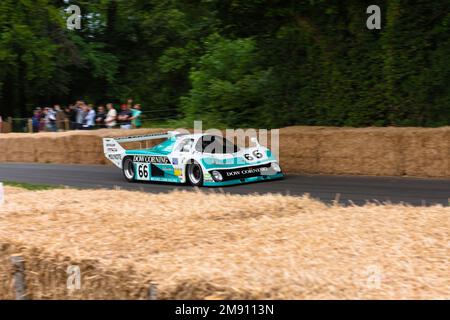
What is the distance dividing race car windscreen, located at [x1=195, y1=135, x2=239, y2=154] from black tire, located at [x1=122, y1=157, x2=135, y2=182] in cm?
207

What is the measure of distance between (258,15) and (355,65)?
149 inches

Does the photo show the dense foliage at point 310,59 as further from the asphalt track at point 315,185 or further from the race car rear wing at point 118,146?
the race car rear wing at point 118,146

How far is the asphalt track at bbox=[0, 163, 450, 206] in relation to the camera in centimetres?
1181

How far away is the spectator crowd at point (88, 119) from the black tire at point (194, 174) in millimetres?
8889

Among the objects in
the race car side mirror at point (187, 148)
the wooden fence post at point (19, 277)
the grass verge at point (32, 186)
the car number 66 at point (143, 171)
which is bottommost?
the grass verge at point (32, 186)

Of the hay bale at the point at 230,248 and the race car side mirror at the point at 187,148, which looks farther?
the race car side mirror at the point at 187,148

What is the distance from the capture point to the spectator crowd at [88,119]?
79.1ft

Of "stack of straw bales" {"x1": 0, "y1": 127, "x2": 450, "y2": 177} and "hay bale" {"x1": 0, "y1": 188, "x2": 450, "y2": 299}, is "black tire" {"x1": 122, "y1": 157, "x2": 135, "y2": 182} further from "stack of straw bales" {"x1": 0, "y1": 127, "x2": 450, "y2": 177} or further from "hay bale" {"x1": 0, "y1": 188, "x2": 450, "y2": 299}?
"hay bale" {"x1": 0, "y1": 188, "x2": 450, "y2": 299}

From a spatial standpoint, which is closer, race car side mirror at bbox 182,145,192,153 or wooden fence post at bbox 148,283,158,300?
wooden fence post at bbox 148,283,158,300

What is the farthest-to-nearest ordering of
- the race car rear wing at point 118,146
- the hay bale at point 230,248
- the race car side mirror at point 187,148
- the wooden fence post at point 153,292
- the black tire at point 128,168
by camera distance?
1. the race car rear wing at point 118,146
2. the black tire at point 128,168
3. the race car side mirror at point 187,148
4. the wooden fence post at point 153,292
5. the hay bale at point 230,248

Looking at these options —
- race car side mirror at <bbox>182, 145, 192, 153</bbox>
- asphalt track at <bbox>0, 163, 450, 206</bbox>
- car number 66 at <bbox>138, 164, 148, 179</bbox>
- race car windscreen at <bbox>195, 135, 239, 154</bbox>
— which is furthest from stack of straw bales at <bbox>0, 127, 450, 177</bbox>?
car number 66 at <bbox>138, 164, 148, 179</bbox>

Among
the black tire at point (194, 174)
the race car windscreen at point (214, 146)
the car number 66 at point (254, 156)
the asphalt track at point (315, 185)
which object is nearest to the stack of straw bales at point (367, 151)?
the asphalt track at point (315, 185)

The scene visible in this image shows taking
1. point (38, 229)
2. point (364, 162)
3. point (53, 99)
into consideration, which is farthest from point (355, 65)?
point (53, 99)

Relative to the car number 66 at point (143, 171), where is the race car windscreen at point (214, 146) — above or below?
above
